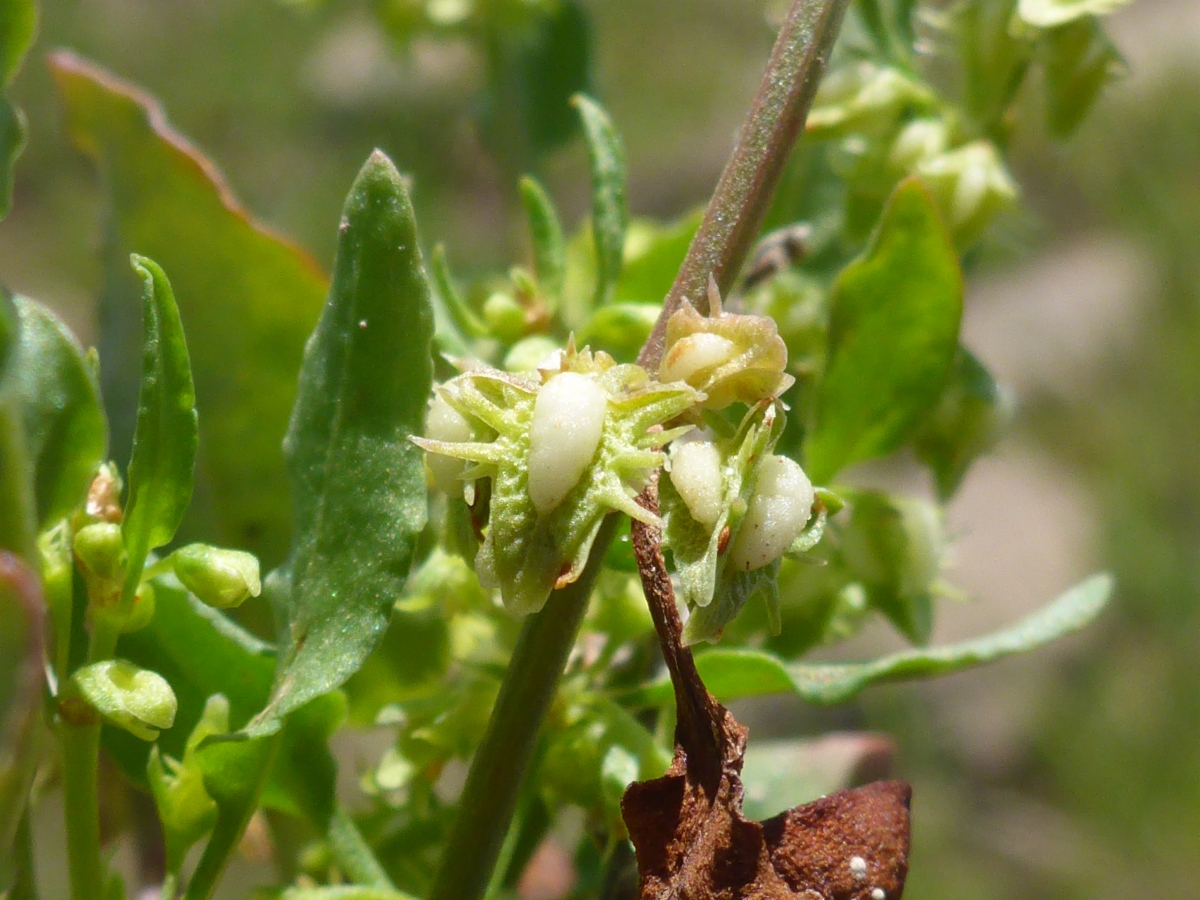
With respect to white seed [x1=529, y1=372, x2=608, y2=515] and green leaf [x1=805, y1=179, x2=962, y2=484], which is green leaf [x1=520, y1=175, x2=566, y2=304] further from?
white seed [x1=529, y1=372, x2=608, y2=515]

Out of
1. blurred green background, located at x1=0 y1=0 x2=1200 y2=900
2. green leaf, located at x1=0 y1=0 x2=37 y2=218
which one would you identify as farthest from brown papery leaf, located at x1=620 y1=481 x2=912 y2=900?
blurred green background, located at x1=0 y1=0 x2=1200 y2=900

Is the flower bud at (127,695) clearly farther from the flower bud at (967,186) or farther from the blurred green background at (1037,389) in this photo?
the blurred green background at (1037,389)

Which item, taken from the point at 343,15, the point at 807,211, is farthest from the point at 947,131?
the point at 343,15

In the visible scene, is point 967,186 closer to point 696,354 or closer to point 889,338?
point 889,338

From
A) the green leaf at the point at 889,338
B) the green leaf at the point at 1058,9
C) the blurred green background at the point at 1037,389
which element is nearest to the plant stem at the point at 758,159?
the green leaf at the point at 889,338

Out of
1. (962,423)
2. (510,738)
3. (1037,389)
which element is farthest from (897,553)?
(1037,389)
